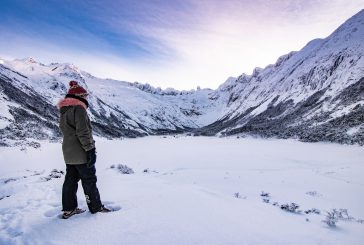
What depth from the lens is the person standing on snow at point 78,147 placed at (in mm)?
5590

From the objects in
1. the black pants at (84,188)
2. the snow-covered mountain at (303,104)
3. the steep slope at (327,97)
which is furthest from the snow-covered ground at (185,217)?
the snow-covered mountain at (303,104)

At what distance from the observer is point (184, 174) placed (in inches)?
513

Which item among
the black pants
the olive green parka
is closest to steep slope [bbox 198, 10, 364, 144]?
the black pants

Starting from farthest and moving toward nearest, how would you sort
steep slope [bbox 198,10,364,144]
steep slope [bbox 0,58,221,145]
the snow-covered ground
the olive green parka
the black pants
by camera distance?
steep slope [bbox 0,58,221,145], steep slope [bbox 198,10,364,144], the black pants, the olive green parka, the snow-covered ground

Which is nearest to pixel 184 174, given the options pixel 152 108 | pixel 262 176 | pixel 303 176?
pixel 262 176

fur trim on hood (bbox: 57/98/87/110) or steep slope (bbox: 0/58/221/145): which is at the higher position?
steep slope (bbox: 0/58/221/145)

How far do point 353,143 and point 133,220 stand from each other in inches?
842

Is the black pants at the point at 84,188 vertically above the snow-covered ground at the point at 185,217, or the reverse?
the black pants at the point at 84,188

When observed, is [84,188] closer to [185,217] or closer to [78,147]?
[78,147]

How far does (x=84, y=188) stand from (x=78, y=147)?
78 centimetres

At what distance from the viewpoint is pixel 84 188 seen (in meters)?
5.81

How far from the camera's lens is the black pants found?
5.69 m

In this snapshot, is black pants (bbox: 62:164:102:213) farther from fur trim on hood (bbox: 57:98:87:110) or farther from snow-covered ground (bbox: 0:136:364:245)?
fur trim on hood (bbox: 57:98:87:110)

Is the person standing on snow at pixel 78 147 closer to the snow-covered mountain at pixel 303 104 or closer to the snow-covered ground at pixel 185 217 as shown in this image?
the snow-covered ground at pixel 185 217
